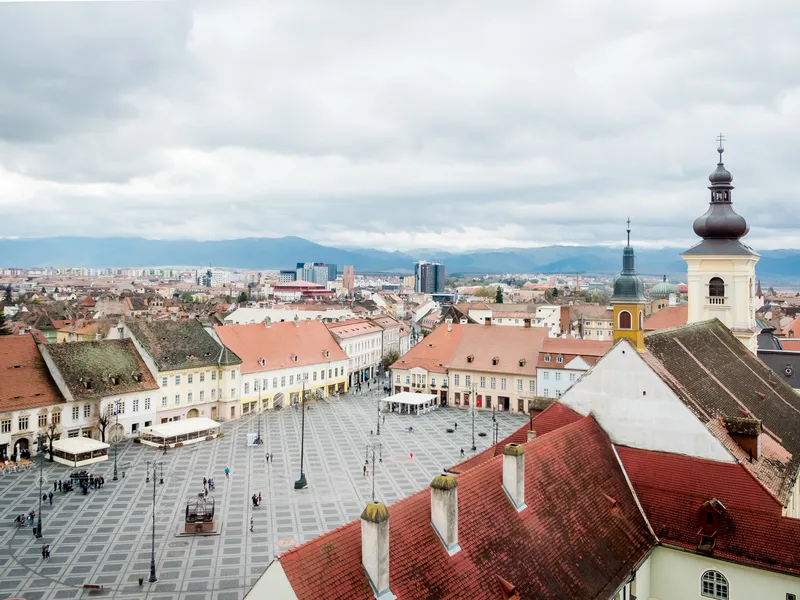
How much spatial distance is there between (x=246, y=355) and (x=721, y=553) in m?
63.1

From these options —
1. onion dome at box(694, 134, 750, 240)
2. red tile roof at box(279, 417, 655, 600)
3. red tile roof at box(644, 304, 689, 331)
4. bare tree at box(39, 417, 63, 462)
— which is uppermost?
onion dome at box(694, 134, 750, 240)

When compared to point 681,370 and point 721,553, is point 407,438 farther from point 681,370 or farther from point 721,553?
point 721,553

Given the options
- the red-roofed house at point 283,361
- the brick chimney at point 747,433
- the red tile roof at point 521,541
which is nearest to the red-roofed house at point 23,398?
the red-roofed house at point 283,361

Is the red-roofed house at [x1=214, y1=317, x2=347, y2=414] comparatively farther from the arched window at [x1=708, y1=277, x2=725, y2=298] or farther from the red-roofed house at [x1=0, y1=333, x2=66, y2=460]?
the arched window at [x1=708, y1=277, x2=725, y2=298]

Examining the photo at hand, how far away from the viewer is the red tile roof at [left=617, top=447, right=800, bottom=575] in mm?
23734

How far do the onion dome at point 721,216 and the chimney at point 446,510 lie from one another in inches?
1509

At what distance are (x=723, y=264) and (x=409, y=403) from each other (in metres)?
39.7

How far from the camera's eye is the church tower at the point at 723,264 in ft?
158

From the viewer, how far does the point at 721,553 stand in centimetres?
2436

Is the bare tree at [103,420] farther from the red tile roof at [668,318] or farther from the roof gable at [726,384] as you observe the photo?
the red tile roof at [668,318]

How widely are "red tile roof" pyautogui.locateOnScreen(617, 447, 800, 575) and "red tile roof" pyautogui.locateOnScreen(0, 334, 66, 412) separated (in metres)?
51.4

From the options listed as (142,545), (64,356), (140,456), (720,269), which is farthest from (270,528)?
(720,269)

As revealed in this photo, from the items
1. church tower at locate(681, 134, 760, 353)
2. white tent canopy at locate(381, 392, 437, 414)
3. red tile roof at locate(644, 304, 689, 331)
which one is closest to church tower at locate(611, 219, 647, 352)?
church tower at locate(681, 134, 760, 353)

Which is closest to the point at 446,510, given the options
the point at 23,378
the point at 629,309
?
the point at 629,309
